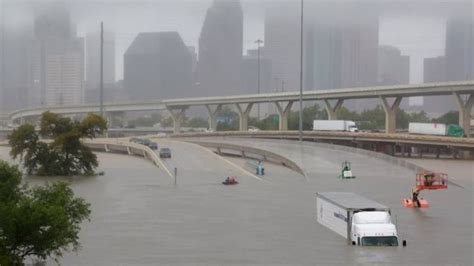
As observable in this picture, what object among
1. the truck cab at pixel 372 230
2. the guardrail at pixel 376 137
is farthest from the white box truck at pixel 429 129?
the truck cab at pixel 372 230

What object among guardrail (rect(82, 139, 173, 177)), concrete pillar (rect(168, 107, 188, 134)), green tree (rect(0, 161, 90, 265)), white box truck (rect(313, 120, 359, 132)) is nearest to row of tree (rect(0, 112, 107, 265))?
green tree (rect(0, 161, 90, 265))

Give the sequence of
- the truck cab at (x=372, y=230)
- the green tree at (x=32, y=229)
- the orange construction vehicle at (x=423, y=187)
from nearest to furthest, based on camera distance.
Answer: the green tree at (x=32, y=229) < the truck cab at (x=372, y=230) < the orange construction vehicle at (x=423, y=187)

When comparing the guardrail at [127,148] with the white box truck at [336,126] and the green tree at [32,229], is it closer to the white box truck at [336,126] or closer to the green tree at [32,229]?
the white box truck at [336,126]

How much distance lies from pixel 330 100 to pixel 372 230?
10040cm

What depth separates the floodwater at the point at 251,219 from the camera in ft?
72.2

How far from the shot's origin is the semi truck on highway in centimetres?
8269

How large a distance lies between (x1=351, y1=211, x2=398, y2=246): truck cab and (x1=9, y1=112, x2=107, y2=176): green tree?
33.4 metres

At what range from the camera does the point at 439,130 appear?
85.3 meters

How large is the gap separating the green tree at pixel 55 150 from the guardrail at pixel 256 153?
14124mm

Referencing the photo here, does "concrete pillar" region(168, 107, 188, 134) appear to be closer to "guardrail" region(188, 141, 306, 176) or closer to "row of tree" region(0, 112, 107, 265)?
"guardrail" region(188, 141, 306, 176)

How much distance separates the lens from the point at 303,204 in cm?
3550

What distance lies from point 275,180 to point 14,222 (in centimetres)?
3157

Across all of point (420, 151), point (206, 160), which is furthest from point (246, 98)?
point (206, 160)

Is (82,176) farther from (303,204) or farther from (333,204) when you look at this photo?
(333,204)
